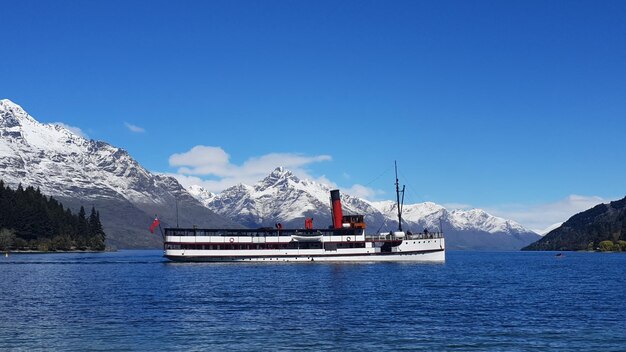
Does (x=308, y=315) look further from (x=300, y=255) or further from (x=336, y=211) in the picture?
(x=336, y=211)

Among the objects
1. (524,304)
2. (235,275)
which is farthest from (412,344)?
(235,275)

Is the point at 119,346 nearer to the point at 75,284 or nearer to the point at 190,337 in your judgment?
the point at 190,337

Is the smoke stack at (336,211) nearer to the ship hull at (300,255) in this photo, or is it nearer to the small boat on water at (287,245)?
the small boat on water at (287,245)

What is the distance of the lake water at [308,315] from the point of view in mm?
43562

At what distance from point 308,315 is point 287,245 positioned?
94.2 meters

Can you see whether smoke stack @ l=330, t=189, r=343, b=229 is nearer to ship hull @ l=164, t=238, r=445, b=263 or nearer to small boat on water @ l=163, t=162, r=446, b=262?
small boat on water @ l=163, t=162, r=446, b=262

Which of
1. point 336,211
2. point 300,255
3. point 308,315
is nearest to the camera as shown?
point 308,315

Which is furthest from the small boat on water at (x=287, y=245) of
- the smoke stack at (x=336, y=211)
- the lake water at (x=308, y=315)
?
the lake water at (x=308, y=315)

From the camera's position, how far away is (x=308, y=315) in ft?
187

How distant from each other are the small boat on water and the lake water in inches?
2060

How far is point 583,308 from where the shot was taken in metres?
63.8

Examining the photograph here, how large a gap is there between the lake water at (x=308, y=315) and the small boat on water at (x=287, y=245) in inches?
2060

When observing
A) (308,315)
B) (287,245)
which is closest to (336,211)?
(287,245)

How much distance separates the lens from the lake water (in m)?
43.6
